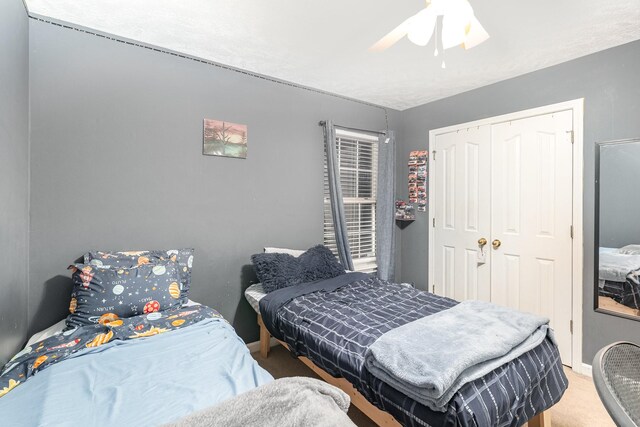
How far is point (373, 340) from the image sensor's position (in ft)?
5.46

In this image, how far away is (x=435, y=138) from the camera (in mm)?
3602

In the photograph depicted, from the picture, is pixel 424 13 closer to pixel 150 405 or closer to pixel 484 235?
pixel 150 405

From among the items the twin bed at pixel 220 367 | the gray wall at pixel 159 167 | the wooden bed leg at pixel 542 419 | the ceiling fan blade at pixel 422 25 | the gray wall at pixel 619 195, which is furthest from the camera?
the gray wall at pixel 619 195

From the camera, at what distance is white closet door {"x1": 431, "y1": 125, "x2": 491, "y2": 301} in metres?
3.18

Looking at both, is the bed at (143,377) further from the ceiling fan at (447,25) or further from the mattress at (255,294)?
the ceiling fan at (447,25)

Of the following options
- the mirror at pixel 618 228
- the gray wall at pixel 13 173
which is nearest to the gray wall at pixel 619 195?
the mirror at pixel 618 228

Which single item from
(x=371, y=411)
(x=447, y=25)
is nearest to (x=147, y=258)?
(x=371, y=411)

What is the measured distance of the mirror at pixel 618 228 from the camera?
90.4 inches

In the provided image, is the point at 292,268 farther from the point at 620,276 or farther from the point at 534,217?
the point at 620,276

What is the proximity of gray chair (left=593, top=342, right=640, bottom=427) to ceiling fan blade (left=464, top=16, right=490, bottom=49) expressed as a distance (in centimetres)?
157

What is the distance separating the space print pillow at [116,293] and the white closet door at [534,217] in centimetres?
299

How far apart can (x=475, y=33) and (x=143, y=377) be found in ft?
7.72

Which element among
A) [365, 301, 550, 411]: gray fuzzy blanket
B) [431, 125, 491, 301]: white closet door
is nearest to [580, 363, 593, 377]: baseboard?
[431, 125, 491, 301]: white closet door

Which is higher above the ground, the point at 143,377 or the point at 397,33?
the point at 397,33
